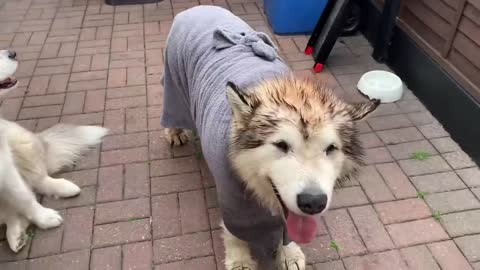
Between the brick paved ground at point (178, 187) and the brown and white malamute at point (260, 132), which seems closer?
the brown and white malamute at point (260, 132)

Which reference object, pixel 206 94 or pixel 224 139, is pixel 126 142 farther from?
pixel 224 139

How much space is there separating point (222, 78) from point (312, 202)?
2.95 ft

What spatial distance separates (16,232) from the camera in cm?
265

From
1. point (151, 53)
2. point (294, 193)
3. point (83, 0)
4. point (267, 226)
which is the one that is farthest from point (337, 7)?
point (83, 0)

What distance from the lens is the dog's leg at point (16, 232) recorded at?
8.61 ft

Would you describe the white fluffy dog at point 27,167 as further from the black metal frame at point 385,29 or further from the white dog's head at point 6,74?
the black metal frame at point 385,29

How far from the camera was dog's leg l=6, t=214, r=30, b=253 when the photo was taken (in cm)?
262

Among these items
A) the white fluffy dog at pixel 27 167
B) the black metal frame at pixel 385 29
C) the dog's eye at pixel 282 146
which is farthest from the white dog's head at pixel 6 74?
the black metal frame at pixel 385 29

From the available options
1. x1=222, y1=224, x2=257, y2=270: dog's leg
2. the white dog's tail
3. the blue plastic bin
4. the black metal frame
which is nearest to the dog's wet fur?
x1=222, y1=224, x2=257, y2=270: dog's leg

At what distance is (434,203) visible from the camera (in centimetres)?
291

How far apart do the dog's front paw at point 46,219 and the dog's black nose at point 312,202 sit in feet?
6.01

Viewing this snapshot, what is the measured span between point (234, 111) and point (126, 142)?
1.90 metres

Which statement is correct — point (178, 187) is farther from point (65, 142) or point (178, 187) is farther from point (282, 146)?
point (282, 146)

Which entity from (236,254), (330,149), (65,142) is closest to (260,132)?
(330,149)
